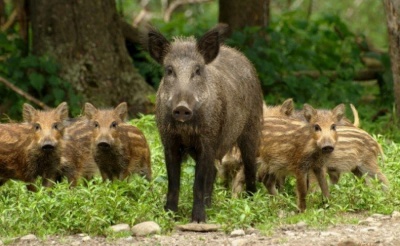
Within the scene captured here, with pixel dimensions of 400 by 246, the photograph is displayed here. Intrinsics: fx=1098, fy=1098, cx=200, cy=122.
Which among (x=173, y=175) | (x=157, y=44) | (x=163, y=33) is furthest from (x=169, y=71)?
(x=163, y=33)

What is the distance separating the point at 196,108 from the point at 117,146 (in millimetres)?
1508

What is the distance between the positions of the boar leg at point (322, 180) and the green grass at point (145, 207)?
2.9 inches

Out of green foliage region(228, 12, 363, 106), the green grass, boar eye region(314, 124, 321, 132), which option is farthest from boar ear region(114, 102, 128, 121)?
green foliage region(228, 12, 363, 106)

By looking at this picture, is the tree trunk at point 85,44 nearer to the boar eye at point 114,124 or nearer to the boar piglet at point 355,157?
the boar eye at point 114,124

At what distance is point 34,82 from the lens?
1312 cm

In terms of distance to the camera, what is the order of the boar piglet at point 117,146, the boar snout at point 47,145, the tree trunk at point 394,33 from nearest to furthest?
the boar snout at point 47,145 < the boar piglet at point 117,146 < the tree trunk at point 394,33

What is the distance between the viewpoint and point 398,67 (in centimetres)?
1212

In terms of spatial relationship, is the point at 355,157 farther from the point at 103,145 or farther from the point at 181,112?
the point at 181,112

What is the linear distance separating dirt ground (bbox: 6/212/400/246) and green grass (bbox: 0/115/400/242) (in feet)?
0.35

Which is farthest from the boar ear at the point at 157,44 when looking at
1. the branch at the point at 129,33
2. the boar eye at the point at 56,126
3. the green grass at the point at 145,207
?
the branch at the point at 129,33

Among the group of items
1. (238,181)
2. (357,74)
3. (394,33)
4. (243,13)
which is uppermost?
(243,13)

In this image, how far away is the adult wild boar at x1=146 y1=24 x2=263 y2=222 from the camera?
26.6 feet

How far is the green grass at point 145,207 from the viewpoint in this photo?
311 inches

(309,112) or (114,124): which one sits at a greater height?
(309,112)
